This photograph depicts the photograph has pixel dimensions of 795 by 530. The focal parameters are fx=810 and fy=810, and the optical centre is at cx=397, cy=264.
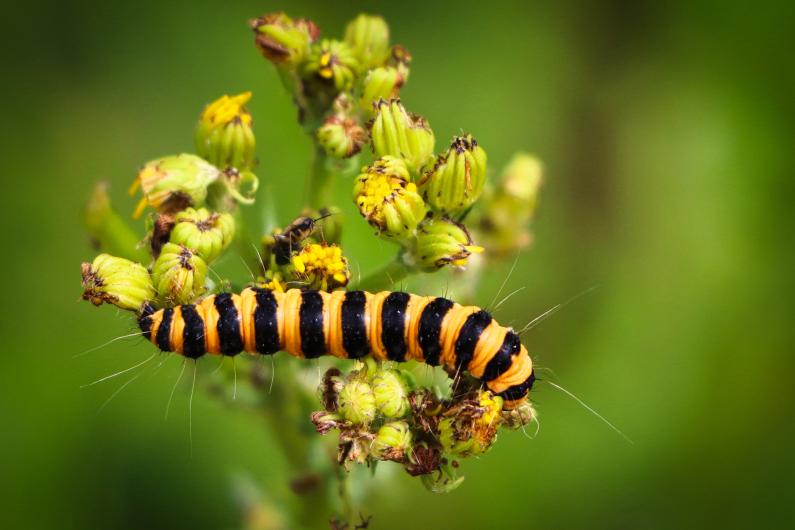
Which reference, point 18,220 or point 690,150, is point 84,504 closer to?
point 18,220

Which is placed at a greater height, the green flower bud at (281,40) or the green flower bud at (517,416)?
the green flower bud at (281,40)

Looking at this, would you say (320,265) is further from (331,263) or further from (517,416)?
(517,416)

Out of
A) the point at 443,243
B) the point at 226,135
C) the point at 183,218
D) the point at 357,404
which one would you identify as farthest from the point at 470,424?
the point at 226,135

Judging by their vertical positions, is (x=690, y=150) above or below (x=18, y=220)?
below

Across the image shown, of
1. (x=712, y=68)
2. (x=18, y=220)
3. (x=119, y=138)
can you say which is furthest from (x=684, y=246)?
(x=18, y=220)

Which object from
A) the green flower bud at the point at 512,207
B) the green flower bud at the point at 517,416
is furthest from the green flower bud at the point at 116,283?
the green flower bud at the point at 512,207

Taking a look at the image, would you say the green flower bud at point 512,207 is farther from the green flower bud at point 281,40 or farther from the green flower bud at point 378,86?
the green flower bud at point 281,40

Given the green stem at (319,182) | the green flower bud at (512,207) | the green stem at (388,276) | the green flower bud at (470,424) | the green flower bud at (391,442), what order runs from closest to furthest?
1. the green flower bud at (391,442)
2. the green flower bud at (470,424)
3. the green stem at (388,276)
4. the green stem at (319,182)
5. the green flower bud at (512,207)
